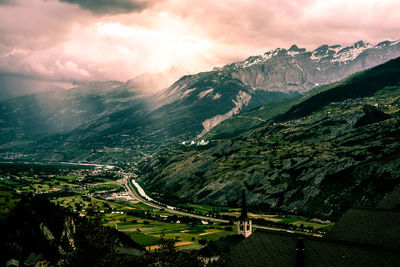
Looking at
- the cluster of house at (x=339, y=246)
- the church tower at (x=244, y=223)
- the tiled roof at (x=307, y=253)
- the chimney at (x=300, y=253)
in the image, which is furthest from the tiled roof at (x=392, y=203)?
the church tower at (x=244, y=223)

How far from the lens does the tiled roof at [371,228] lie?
49.4m

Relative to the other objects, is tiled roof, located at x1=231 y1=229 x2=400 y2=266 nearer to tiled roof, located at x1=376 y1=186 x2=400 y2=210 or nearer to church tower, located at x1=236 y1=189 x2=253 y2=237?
tiled roof, located at x1=376 y1=186 x2=400 y2=210

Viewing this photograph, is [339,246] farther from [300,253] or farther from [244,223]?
[244,223]

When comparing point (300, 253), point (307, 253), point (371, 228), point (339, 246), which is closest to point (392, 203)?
point (371, 228)

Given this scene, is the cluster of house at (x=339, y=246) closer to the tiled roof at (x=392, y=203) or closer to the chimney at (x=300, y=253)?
the chimney at (x=300, y=253)

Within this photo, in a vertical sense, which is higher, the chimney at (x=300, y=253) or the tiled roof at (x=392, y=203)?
the tiled roof at (x=392, y=203)

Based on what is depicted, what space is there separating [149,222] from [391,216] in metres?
149

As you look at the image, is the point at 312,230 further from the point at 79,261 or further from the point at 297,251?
the point at 79,261

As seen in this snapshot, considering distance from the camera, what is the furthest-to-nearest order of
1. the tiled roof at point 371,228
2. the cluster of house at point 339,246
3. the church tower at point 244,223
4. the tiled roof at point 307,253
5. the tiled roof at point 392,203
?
1. the church tower at point 244,223
2. the tiled roof at point 392,203
3. the tiled roof at point 371,228
4. the cluster of house at point 339,246
5. the tiled roof at point 307,253

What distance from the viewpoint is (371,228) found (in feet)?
172

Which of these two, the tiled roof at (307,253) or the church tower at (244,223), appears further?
the church tower at (244,223)

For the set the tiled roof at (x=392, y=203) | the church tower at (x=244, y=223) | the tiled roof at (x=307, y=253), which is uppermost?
the tiled roof at (x=392, y=203)

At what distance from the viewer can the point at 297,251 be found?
44938 mm

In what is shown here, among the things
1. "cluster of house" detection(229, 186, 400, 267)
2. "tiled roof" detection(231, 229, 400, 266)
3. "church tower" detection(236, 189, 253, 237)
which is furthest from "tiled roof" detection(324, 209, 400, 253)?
"church tower" detection(236, 189, 253, 237)
